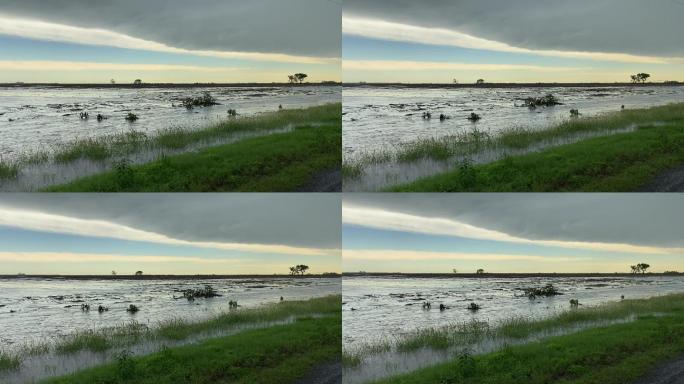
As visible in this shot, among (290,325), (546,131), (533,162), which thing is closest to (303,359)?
(290,325)

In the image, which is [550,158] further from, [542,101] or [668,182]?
[668,182]

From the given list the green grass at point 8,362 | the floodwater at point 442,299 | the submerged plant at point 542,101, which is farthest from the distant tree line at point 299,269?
the submerged plant at point 542,101

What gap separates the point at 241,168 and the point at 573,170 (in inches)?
355

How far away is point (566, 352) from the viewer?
16.2m

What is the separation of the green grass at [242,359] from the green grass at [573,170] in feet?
15.1

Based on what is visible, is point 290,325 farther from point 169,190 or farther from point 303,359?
point 169,190

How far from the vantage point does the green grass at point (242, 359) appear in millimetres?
15469

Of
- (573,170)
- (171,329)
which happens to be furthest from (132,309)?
(573,170)

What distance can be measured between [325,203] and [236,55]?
501cm

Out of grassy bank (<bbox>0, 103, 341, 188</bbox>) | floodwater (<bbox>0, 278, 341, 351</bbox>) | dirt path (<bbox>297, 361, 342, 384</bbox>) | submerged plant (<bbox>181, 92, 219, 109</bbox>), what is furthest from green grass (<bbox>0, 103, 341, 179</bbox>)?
dirt path (<bbox>297, 361, 342, 384</bbox>)

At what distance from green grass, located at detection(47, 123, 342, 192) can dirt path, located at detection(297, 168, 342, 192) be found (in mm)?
120

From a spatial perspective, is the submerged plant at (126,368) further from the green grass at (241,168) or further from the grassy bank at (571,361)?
the grassy bank at (571,361)

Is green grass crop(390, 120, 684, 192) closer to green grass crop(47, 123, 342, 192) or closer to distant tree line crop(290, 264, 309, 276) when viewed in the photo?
green grass crop(47, 123, 342, 192)

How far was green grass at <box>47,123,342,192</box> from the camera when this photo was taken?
630 inches
